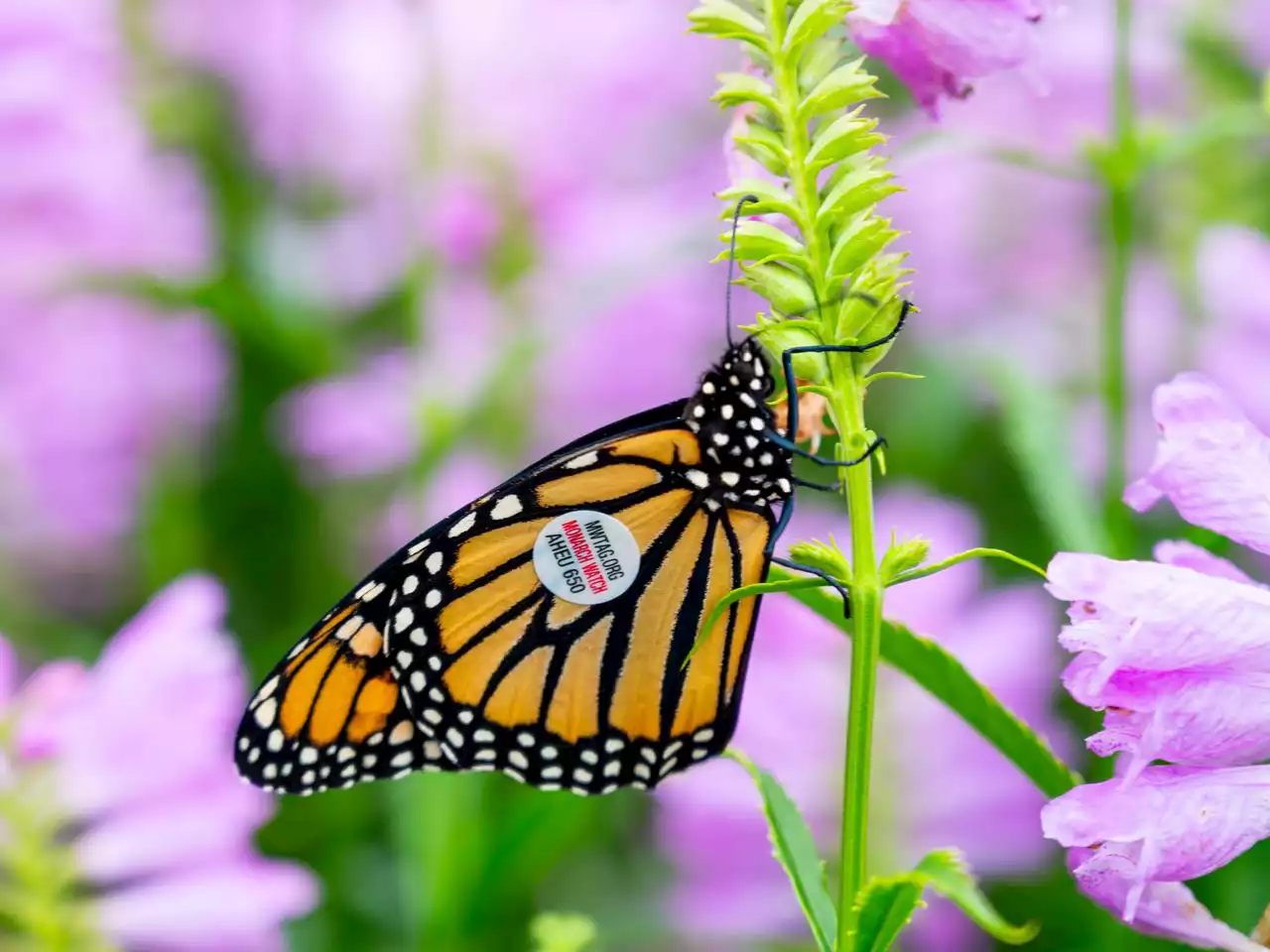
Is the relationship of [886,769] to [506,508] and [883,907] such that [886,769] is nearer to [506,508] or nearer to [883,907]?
[506,508]

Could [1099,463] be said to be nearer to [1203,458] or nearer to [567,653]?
[567,653]

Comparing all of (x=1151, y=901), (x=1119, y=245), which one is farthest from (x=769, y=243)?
(x=1119, y=245)

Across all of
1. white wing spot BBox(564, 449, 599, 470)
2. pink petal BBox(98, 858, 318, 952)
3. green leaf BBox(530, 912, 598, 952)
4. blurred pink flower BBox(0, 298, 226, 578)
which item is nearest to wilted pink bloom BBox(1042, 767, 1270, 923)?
green leaf BBox(530, 912, 598, 952)

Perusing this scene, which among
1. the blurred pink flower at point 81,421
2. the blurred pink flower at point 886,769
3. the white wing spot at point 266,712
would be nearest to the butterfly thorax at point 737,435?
the white wing spot at point 266,712

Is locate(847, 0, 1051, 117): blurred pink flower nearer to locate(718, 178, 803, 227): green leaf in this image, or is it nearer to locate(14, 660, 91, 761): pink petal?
locate(718, 178, 803, 227): green leaf

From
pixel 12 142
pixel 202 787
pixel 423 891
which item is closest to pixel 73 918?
pixel 202 787

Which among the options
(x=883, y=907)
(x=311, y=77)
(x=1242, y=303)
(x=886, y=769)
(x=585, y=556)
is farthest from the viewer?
(x=311, y=77)

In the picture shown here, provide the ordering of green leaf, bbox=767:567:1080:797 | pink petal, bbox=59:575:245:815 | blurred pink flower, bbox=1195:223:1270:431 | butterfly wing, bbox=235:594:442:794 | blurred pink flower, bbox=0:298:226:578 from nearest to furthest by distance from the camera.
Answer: green leaf, bbox=767:567:1080:797 < butterfly wing, bbox=235:594:442:794 < pink petal, bbox=59:575:245:815 < blurred pink flower, bbox=1195:223:1270:431 < blurred pink flower, bbox=0:298:226:578

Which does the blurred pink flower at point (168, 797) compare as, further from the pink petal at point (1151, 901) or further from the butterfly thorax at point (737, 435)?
the pink petal at point (1151, 901)
